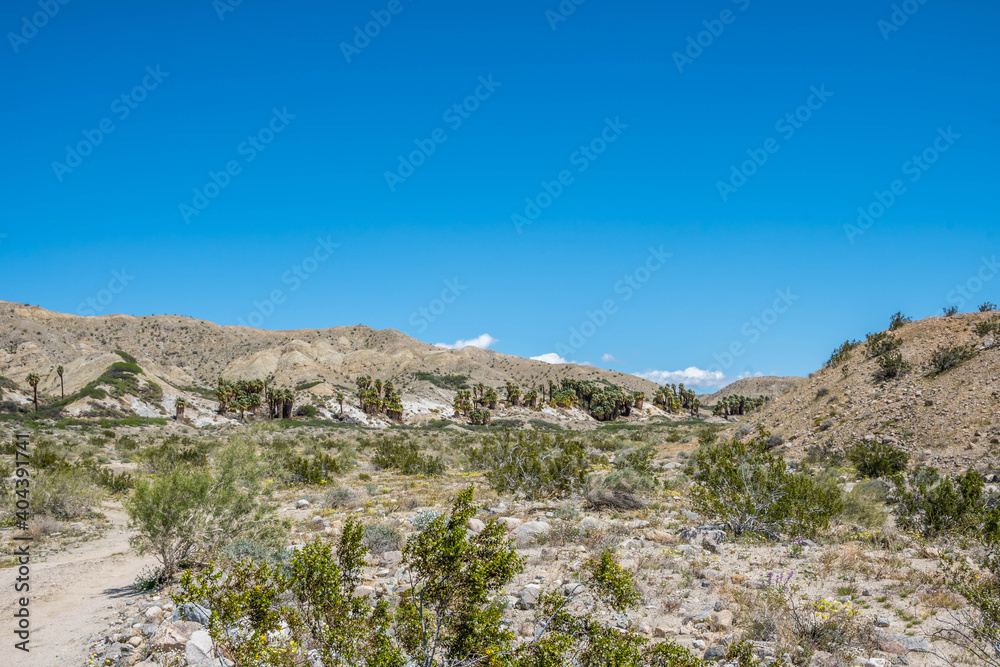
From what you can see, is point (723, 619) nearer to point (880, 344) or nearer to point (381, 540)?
point (381, 540)

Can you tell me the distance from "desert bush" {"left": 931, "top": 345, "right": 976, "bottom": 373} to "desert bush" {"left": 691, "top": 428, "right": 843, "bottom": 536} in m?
15.5

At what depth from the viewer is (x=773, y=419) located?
102 feet

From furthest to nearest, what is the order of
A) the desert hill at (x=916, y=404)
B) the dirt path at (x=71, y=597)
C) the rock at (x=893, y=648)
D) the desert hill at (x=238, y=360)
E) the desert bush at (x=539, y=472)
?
the desert hill at (x=238, y=360)
the desert hill at (x=916, y=404)
the desert bush at (x=539, y=472)
the dirt path at (x=71, y=597)
the rock at (x=893, y=648)

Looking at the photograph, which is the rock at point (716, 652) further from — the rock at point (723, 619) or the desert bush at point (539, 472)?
the desert bush at point (539, 472)

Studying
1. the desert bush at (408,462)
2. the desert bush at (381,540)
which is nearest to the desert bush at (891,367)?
the desert bush at (408,462)

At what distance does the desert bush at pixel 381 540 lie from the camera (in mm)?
10945

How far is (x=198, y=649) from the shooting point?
20.9 ft

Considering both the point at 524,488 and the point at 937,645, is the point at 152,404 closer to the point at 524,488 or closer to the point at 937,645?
the point at 524,488

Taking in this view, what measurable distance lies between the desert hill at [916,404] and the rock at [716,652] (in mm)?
16383

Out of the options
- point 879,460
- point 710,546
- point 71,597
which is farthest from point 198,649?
point 879,460

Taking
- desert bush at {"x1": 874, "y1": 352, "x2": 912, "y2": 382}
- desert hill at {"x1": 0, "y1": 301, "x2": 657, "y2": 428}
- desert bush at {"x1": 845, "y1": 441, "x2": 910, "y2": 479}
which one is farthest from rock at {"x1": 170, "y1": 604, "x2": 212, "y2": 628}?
desert hill at {"x1": 0, "y1": 301, "x2": 657, "y2": 428}

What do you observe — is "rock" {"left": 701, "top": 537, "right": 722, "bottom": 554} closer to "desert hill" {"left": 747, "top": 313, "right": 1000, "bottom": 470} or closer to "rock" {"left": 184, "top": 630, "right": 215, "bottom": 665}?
"rock" {"left": 184, "top": 630, "right": 215, "bottom": 665}

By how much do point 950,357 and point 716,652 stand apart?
82.2 feet

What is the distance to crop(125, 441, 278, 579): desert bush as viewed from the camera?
967cm
